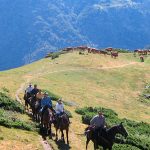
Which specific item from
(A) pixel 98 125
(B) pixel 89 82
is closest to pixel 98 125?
(A) pixel 98 125

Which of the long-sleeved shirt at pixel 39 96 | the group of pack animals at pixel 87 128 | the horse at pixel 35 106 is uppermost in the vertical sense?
the long-sleeved shirt at pixel 39 96

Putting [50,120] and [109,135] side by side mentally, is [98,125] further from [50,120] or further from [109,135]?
[50,120]

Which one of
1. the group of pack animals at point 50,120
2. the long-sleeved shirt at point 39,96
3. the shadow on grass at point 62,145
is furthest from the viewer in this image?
the long-sleeved shirt at point 39,96

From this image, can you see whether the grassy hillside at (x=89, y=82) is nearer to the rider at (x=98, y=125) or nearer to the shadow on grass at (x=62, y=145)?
the shadow on grass at (x=62, y=145)

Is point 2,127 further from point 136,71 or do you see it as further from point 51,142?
point 136,71

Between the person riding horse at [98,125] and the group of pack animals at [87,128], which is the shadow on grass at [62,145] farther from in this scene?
the person riding horse at [98,125]

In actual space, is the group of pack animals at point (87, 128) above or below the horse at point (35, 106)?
below

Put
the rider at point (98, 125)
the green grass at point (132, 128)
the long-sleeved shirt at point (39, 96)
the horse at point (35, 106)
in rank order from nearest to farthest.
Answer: the rider at point (98, 125), the green grass at point (132, 128), the horse at point (35, 106), the long-sleeved shirt at point (39, 96)

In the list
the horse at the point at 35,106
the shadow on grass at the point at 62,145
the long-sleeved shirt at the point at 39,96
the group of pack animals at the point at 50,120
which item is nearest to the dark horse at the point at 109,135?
the shadow on grass at the point at 62,145

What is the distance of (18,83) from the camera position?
71.7 m

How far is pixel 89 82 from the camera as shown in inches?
3204

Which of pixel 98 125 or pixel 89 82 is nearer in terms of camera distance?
pixel 98 125

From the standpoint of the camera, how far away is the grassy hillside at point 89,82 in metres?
63.1

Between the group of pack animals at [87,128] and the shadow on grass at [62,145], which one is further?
the shadow on grass at [62,145]
